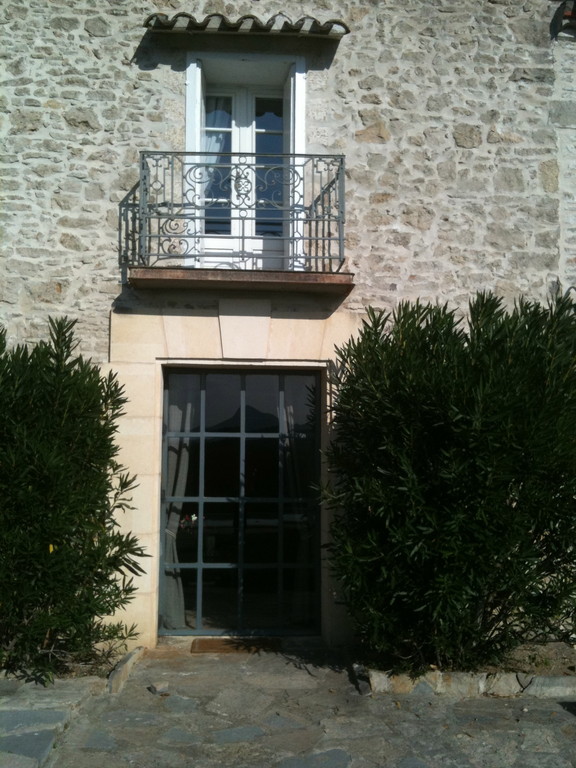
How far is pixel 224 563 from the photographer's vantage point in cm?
684

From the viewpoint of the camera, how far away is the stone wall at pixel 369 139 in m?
6.66

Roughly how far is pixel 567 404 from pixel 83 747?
11.6 feet

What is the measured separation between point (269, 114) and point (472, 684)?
479 centimetres

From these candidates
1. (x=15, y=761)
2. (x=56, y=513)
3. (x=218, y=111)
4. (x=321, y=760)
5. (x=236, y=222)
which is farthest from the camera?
(x=218, y=111)

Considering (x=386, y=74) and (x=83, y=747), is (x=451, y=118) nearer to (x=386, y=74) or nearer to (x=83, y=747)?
(x=386, y=74)

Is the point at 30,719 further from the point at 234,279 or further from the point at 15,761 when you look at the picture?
the point at 234,279

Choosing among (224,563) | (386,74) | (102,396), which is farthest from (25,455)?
(386,74)

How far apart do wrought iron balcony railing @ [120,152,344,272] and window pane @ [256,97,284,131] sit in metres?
0.31

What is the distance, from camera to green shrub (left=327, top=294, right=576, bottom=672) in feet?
17.4

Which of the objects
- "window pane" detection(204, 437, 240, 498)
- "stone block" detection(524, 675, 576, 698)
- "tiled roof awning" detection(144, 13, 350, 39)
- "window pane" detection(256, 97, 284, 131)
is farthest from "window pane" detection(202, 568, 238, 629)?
"tiled roof awning" detection(144, 13, 350, 39)

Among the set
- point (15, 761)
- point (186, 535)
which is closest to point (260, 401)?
point (186, 535)

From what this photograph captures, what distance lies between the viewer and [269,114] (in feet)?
23.7

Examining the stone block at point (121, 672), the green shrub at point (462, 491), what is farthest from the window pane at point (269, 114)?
the stone block at point (121, 672)

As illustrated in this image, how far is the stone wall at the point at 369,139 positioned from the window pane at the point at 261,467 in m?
1.34
